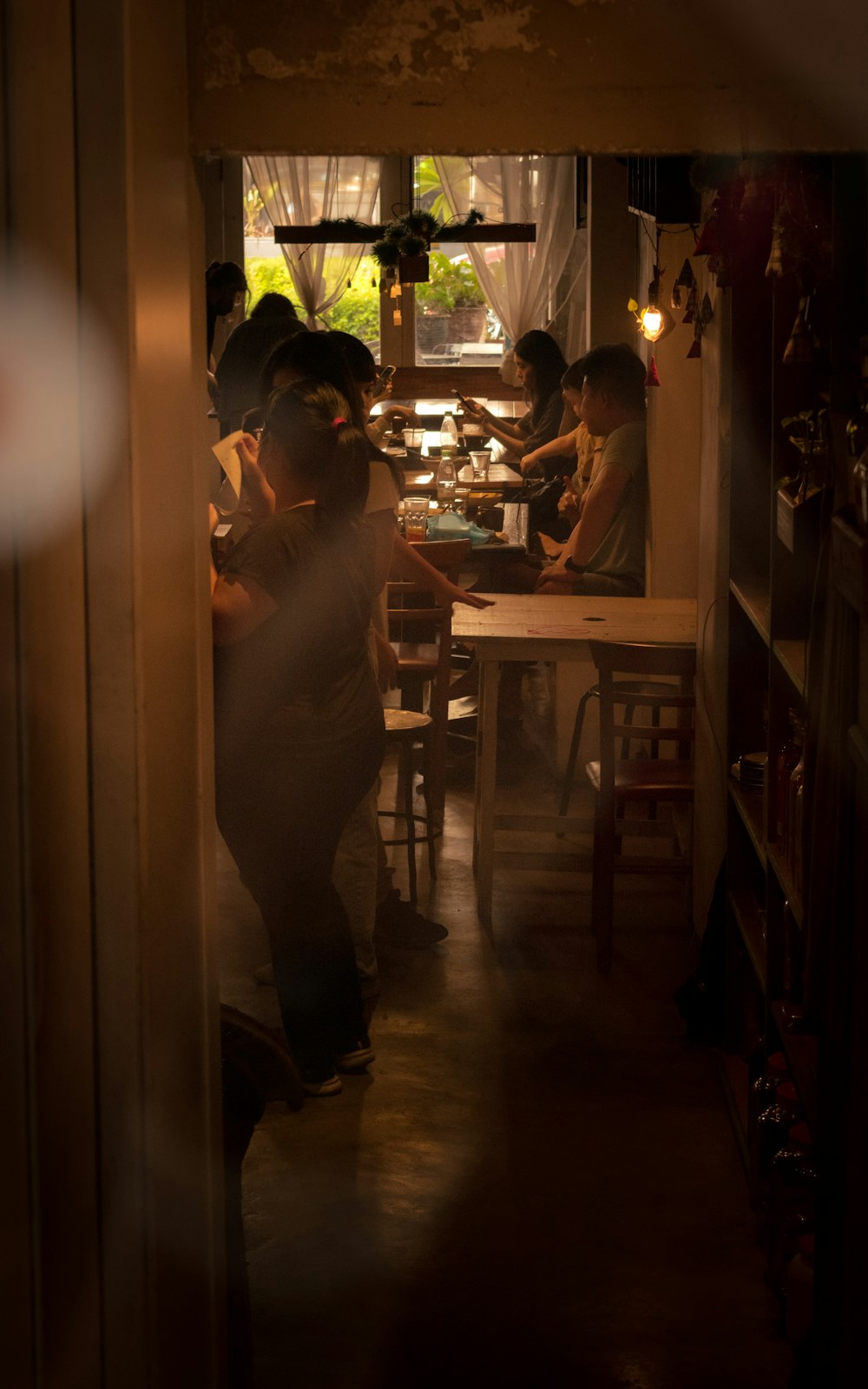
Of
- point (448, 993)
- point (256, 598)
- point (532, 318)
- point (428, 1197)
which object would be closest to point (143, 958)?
point (256, 598)

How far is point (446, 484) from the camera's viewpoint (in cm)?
746

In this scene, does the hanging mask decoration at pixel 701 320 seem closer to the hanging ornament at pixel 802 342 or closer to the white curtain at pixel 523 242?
the hanging ornament at pixel 802 342

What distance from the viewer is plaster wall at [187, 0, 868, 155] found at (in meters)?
1.67

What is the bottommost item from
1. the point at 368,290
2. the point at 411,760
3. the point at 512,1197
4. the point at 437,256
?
the point at 512,1197

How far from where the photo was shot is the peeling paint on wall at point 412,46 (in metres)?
1.68

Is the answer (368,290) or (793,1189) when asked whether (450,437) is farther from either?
(793,1189)

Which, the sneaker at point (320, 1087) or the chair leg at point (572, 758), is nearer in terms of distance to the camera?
the sneaker at point (320, 1087)

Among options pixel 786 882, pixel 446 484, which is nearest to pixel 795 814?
pixel 786 882

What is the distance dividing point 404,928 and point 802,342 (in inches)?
100

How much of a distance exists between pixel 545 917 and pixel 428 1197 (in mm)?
1665

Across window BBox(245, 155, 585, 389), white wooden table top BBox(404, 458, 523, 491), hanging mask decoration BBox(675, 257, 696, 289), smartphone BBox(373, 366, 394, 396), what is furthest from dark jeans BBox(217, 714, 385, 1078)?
window BBox(245, 155, 585, 389)

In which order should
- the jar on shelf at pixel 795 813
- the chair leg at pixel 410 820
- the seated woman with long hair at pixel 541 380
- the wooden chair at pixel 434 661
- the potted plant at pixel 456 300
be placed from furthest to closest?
the potted plant at pixel 456 300 → the seated woman with long hair at pixel 541 380 → the wooden chair at pixel 434 661 → the chair leg at pixel 410 820 → the jar on shelf at pixel 795 813

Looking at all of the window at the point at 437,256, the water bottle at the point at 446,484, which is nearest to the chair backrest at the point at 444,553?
the water bottle at the point at 446,484

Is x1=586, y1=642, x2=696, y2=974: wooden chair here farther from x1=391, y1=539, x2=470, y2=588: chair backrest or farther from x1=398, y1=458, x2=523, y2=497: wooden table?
x1=398, y1=458, x2=523, y2=497: wooden table
